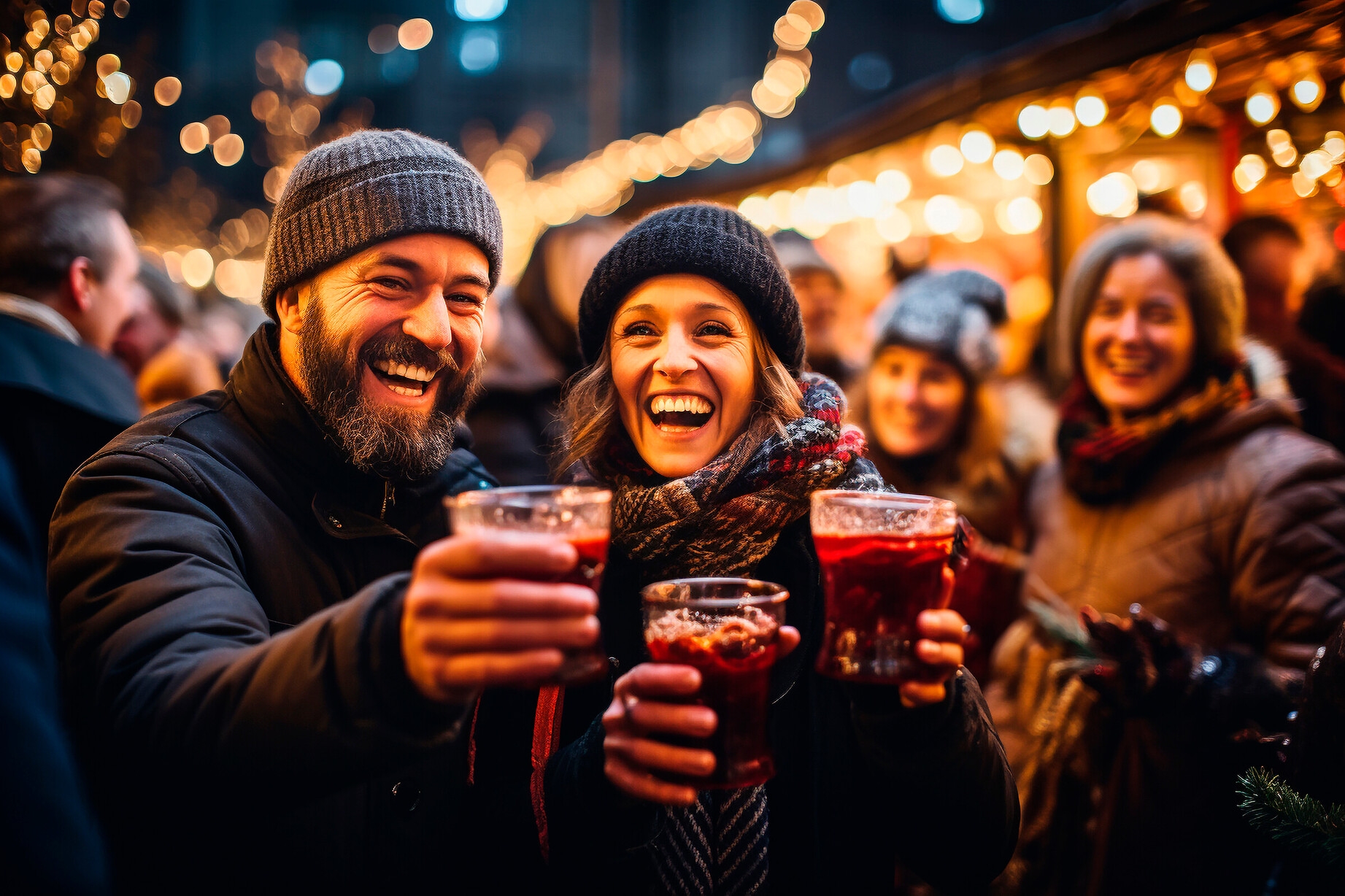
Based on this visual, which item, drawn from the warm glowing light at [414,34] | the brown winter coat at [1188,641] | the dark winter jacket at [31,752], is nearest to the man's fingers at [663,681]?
the dark winter jacket at [31,752]

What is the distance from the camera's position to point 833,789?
1.61m

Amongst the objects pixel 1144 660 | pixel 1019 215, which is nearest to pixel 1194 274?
pixel 1144 660

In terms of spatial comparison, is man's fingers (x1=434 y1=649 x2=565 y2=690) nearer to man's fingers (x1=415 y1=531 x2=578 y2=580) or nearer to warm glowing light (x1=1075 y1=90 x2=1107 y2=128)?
man's fingers (x1=415 y1=531 x2=578 y2=580)

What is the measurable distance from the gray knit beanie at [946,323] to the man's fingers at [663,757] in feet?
8.65

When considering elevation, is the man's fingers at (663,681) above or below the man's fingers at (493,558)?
below

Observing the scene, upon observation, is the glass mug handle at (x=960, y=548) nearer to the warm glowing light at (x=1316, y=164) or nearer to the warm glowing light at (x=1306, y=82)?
the warm glowing light at (x=1316, y=164)

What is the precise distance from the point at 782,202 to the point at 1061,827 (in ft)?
25.2

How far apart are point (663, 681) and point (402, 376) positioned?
104 cm

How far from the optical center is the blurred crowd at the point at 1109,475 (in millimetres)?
2254

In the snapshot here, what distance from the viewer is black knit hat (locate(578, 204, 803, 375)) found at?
72.3 inches

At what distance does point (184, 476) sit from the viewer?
5.13ft

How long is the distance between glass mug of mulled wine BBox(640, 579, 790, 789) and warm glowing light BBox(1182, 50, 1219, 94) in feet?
15.4

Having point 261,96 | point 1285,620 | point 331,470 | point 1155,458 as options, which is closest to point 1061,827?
point 1285,620

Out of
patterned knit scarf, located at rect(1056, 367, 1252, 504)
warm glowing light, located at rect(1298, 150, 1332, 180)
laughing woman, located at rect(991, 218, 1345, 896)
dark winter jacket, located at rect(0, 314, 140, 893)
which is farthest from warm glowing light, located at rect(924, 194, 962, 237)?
dark winter jacket, located at rect(0, 314, 140, 893)
